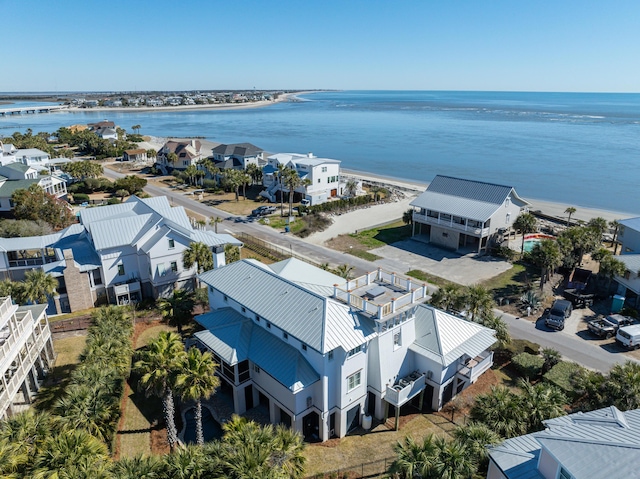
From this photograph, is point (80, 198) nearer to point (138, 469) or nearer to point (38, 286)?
point (38, 286)

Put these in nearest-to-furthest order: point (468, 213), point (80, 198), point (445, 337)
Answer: point (445, 337), point (468, 213), point (80, 198)

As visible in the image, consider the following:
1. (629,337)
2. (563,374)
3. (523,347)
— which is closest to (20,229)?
(523,347)

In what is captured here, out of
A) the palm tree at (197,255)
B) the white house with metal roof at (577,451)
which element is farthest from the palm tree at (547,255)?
the palm tree at (197,255)

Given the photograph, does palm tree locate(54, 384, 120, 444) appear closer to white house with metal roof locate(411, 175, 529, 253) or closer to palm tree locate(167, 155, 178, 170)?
white house with metal roof locate(411, 175, 529, 253)

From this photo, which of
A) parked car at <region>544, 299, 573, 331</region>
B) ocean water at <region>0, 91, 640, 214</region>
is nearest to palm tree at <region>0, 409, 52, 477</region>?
parked car at <region>544, 299, 573, 331</region>

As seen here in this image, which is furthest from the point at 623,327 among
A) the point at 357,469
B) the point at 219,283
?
the point at 219,283

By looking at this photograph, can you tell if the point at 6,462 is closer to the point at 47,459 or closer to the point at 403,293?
the point at 47,459
